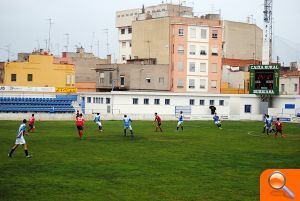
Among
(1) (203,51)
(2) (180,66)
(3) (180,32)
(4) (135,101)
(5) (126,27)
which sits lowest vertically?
(4) (135,101)

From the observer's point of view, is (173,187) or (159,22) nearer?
(173,187)

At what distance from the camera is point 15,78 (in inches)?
2958

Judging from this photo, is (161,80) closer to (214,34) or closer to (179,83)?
(179,83)

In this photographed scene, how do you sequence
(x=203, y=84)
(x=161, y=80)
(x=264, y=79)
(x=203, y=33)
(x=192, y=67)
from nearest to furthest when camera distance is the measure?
(x=264, y=79) → (x=161, y=80) → (x=192, y=67) → (x=203, y=33) → (x=203, y=84)

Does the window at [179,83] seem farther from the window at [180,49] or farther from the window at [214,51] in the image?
the window at [214,51]

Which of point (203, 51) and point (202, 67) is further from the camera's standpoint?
point (202, 67)

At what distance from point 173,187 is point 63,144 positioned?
55.4 feet

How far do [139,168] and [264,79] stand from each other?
1937 inches

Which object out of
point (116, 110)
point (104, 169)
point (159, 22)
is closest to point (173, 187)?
point (104, 169)

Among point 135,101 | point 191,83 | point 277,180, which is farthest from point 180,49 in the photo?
point 277,180

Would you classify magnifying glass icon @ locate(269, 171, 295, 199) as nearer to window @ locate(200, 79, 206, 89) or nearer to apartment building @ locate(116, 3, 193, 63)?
window @ locate(200, 79, 206, 89)

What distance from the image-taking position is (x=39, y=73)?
76375 mm

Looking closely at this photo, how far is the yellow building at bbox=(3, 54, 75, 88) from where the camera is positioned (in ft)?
246

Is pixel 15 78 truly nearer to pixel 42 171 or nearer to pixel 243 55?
pixel 243 55
